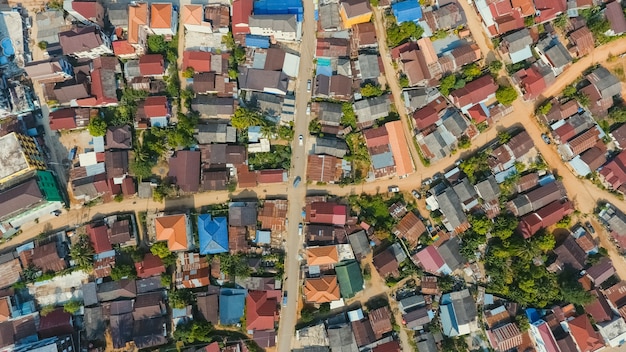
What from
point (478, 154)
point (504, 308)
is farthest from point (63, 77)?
point (504, 308)

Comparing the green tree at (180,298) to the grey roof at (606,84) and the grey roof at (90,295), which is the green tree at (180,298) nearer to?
the grey roof at (90,295)

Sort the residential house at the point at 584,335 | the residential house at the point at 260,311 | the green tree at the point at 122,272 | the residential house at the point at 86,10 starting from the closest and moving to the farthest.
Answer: the residential house at the point at 584,335 < the residential house at the point at 260,311 < the green tree at the point at 122,272 < the residential house at the point at 86,10

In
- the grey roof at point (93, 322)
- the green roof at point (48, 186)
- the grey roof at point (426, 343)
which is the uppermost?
the green roof at point (48, 186)

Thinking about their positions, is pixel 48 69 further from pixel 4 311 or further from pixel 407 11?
pixel 407 11

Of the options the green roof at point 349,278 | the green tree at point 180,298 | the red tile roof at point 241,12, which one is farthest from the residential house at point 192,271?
the red tile roof at point 241,12

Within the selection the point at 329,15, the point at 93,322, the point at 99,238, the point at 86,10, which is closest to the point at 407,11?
the point at 329,15

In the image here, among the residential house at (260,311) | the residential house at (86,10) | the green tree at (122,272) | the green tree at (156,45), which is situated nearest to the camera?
the residential house at (260,311)
